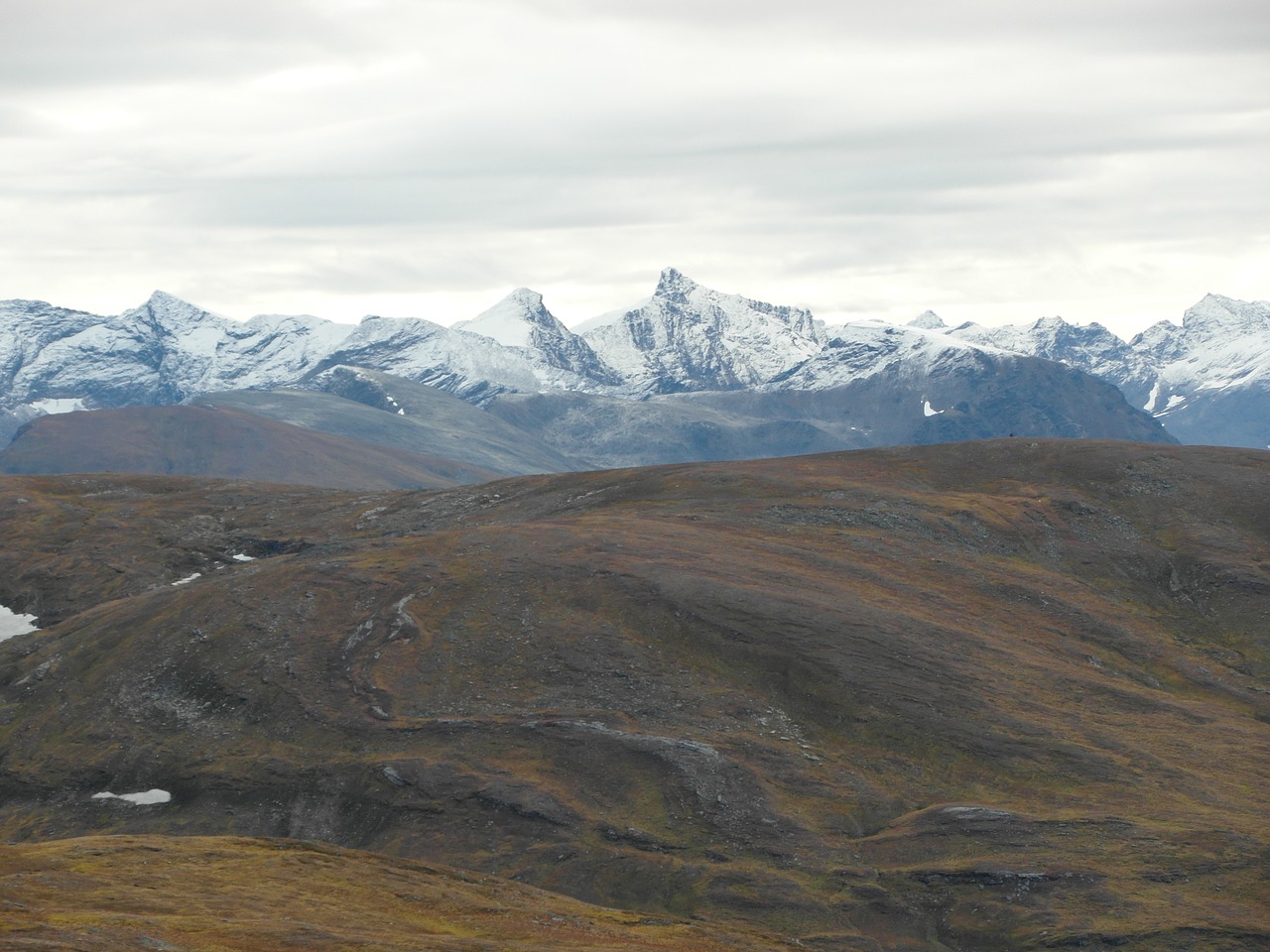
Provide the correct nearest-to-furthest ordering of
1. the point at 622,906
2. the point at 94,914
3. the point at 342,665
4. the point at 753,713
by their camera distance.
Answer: the point at 94,914 → the point at 622,906 → the point at 753,713 → the point at 342,665

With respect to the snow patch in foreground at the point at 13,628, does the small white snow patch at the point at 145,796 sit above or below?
below

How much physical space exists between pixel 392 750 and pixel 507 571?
119ft

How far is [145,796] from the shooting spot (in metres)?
133

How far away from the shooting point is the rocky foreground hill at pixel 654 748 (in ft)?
337

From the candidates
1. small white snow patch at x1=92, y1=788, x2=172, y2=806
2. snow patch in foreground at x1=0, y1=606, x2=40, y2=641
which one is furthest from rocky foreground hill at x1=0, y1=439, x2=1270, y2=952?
snow patch in foreground at x1=0, y1=606, x2=40, y2=641

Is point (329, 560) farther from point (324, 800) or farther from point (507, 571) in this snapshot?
point (324, 800)

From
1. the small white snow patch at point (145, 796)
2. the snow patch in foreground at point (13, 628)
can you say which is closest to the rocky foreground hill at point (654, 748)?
the small white snow patch at point (145, 796)

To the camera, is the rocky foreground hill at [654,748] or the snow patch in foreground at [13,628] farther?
the snow patch in foreground at [13,628]

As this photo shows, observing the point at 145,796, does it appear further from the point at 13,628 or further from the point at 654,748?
the point at 13,628

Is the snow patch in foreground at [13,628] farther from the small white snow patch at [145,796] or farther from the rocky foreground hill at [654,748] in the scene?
the small white snow patch at [145,796]

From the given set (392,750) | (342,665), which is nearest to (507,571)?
(342,665)

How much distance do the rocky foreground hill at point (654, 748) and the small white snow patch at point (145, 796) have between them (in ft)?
0.89

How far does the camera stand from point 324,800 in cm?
12825

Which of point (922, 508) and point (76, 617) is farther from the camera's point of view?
point (922, 508)
